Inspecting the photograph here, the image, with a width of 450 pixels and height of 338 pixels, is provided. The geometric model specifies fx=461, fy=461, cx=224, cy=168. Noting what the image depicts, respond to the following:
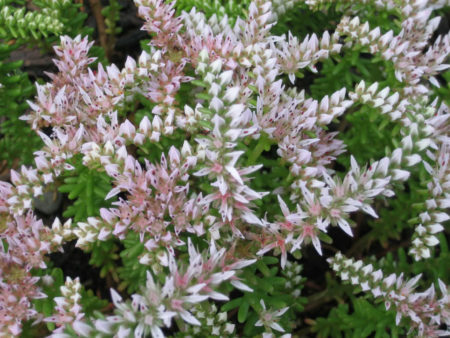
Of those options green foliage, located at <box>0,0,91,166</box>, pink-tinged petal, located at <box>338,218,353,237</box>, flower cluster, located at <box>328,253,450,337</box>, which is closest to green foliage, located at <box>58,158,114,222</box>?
green foliage, located at <box>0,0,91,166</box>

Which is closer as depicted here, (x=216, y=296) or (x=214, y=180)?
(x=216, y=296)

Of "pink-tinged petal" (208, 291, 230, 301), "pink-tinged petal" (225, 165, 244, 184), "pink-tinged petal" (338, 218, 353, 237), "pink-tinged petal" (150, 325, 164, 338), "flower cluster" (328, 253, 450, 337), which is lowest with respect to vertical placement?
"flower cluster" (328, 253, 450, 337)

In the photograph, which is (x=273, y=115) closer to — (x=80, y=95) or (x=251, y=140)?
(x=251, y=140)

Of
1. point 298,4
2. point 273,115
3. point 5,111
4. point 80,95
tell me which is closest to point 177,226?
point 273,115

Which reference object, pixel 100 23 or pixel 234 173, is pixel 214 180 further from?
pixel 100 23

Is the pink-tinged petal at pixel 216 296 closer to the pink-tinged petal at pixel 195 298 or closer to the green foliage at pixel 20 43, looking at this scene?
the pink-tinged petal at pixel 195 298

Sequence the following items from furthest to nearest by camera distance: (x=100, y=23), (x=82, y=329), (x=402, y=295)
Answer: (x=100, y=23), (x=402, y=295), (x=82, y=329)

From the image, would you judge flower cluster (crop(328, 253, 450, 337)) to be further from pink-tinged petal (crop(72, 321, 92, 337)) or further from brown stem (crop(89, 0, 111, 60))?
brown stem (crop(89, 0, 111, 60))

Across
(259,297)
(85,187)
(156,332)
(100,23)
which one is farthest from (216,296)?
(100,23)
